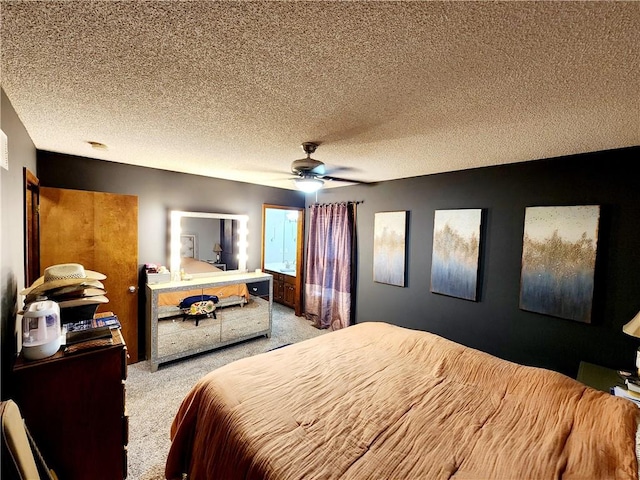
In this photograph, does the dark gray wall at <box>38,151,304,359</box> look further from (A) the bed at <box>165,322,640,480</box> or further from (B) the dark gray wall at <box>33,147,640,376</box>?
(A) the bed at <box>165,322,640,480</box>

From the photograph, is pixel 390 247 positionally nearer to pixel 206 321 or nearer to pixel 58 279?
pixel 206 321

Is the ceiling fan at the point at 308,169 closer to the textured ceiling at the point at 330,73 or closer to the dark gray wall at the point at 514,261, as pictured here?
the textured ceiling at the point at 330,73

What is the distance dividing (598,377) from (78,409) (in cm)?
358

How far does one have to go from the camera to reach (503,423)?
1521 mm

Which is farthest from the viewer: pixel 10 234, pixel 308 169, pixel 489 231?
pixel 489 231

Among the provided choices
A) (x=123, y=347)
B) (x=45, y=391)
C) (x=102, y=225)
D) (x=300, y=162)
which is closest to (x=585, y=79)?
(x=300, y=162)

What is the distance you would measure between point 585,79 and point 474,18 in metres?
0.76

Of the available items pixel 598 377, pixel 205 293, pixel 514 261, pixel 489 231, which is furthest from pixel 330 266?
pixel 598 377

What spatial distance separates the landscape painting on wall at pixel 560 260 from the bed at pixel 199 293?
133 inches

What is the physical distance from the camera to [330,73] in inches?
49.1

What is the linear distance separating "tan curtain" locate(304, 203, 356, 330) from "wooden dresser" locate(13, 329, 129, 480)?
123 inches

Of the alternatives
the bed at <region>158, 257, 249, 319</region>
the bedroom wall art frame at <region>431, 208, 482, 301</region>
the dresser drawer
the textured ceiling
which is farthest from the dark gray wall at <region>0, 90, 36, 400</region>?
the bedroom wall art frame at <region>431, 208, 482, 301</region>

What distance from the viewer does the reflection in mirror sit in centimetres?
362

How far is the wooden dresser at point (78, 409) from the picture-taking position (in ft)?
4.62
